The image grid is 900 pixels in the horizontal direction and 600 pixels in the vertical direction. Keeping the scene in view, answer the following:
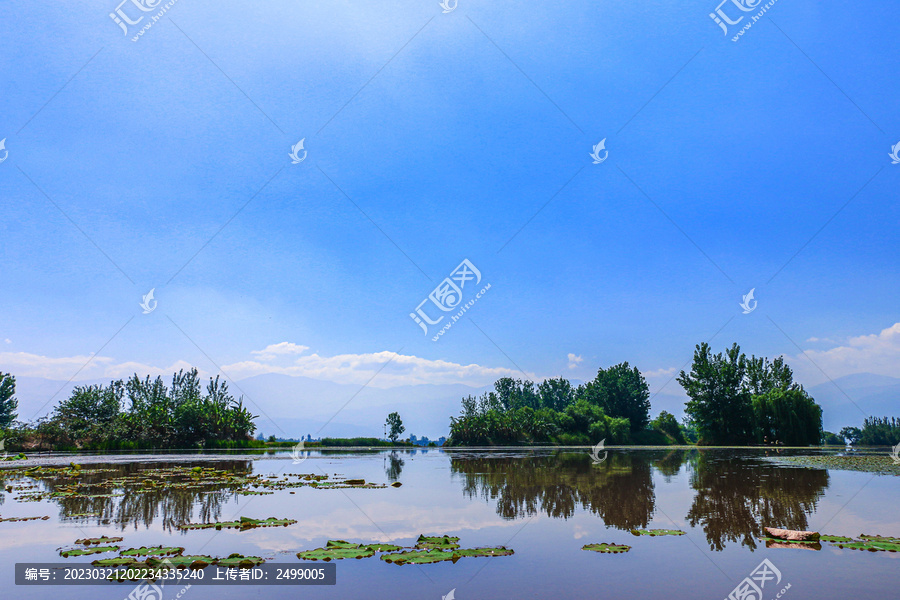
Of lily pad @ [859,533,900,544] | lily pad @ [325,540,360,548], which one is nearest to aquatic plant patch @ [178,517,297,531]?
lily pad @ [325,540,360,548]

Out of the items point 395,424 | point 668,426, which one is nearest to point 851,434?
point 668,426

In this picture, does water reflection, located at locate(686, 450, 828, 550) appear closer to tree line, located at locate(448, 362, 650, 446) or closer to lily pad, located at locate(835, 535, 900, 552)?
lily pad, located at locate(835, 535, 900, 552)

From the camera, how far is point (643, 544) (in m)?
9.20

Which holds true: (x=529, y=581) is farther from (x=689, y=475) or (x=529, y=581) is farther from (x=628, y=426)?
Result: (x=628, y=426)

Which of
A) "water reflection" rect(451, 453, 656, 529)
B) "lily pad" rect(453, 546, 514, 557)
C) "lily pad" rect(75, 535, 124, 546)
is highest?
"lily pad" rect(75, 535, 124, 546)

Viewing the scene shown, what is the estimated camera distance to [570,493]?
1565 centimetres

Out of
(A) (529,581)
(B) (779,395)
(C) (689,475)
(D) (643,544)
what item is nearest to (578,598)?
(A) (529,581)

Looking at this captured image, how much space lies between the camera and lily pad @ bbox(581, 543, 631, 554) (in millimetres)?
8617

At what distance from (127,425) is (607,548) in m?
60.6

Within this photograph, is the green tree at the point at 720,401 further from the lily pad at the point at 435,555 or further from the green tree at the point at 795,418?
the lily pad at the point at 435,555

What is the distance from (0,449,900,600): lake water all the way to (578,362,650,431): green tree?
67.4 metres

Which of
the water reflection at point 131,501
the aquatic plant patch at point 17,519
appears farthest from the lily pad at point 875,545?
the aquatic plant patch at point 17,519

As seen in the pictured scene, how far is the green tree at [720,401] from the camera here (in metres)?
64.6

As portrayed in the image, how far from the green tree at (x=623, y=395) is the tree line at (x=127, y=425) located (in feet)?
184
